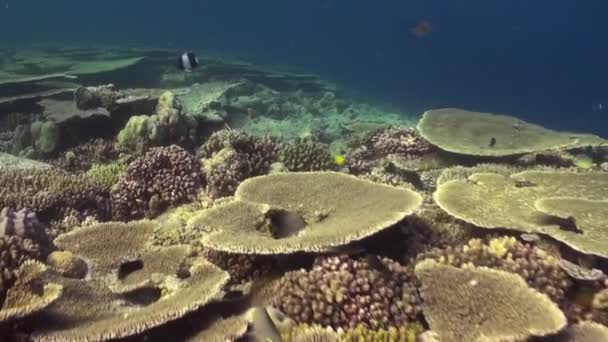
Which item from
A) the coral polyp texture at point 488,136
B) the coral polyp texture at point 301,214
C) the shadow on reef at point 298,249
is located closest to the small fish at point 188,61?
the shadow on reef at point 298,249

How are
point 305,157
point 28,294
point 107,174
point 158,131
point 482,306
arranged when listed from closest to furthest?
1. point 28,294
2. point 482,306
3. point 107,174
4. point 305,157
5. point 158,131

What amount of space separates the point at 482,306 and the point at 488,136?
5.66 m

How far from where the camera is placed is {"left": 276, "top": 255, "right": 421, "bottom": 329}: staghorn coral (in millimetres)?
3693

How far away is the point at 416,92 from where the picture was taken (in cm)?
4650

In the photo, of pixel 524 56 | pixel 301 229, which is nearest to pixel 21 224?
pixel 301 229

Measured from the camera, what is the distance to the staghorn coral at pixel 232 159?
21.0 feet

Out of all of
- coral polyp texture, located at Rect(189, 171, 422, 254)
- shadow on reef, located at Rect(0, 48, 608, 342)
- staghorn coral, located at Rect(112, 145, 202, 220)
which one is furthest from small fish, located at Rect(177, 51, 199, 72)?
coral polyp texture, located at Rect(189, 171, 422, 254)

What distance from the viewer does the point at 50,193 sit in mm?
6156

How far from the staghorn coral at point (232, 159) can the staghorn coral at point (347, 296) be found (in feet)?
8.77

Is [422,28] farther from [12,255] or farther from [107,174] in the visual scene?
[12,255]

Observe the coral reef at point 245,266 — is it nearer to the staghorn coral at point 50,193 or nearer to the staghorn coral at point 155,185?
the staghorn coral at point 155,185

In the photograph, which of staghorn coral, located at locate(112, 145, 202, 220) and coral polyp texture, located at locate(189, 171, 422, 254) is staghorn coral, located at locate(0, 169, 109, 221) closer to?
staghorn coral, located at locate(112, 145, 202, 220)

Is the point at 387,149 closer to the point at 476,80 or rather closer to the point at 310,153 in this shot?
the point at 310,153

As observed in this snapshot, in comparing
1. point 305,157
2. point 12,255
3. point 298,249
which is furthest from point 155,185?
point 298,249
